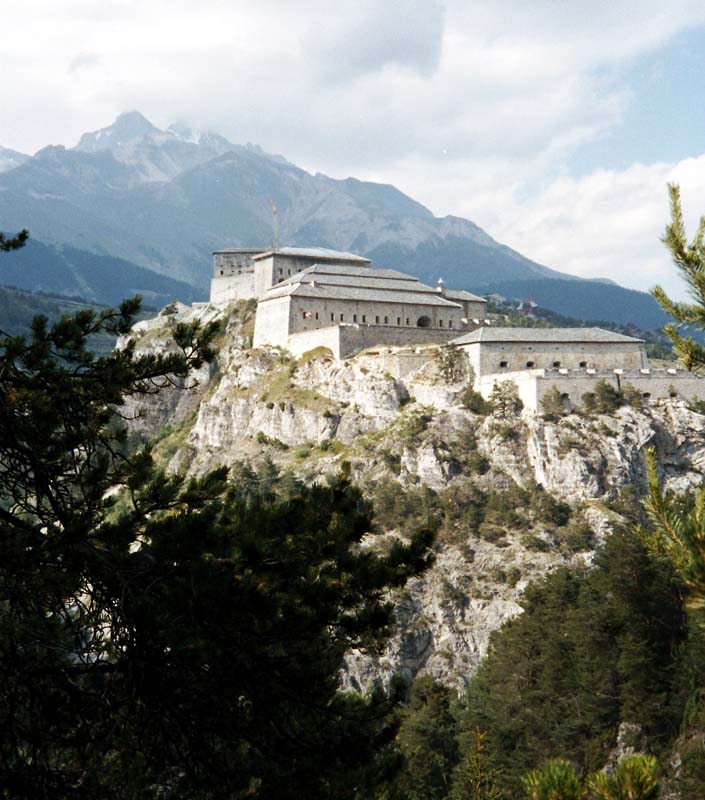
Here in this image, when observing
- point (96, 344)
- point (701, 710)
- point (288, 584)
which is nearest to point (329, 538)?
point (288, 584)

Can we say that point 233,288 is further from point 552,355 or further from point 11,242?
point 11,242

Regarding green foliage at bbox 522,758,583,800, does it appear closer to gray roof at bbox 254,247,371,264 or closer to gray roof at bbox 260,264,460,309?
gray roof at bbox 260,264,460,309

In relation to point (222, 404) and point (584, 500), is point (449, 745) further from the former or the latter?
point (222, 404)

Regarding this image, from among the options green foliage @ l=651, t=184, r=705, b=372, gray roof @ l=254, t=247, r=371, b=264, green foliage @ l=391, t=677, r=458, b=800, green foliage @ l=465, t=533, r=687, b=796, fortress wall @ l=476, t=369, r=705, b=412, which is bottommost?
green foliage @ l=391, t=677, r=458, b=800

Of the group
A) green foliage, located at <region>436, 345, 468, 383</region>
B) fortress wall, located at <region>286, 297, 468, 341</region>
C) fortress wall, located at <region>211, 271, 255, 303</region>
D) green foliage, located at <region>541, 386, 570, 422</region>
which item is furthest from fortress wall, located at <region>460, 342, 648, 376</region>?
fortress wall, located at <region>211, 271, 255, 303</region>

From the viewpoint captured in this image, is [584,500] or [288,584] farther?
[584,500]

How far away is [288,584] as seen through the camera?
531 inches

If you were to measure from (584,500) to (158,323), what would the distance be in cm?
6057

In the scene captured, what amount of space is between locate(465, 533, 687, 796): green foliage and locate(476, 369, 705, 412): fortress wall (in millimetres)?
22715

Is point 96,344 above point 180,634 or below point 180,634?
above

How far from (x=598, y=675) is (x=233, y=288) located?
233 feet

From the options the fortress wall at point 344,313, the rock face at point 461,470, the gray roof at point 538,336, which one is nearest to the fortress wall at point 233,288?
the fortress wall at point 344,313

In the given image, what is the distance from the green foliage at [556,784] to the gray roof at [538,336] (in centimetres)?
6215

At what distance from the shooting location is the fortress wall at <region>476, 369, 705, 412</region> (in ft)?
215
